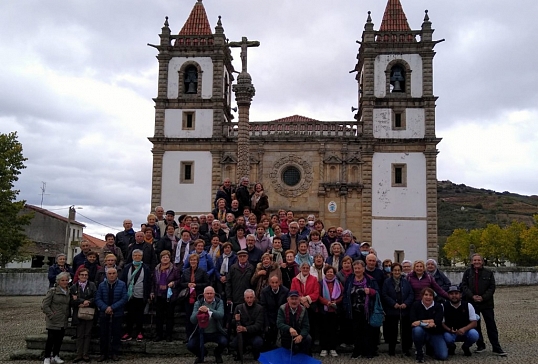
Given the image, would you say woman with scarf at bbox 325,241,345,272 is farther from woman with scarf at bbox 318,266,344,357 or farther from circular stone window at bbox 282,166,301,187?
circular stone window at bbox 282,166,301,187

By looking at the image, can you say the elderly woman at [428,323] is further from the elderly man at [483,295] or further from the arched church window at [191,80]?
the arched church window at [191,80]

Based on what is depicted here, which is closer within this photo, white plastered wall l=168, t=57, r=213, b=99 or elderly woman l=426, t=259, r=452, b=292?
elderly woman l=426, t=259, r=452, b=292

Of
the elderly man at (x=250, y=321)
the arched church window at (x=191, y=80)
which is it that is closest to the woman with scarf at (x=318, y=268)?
the elderly man at (x=250, y=321)

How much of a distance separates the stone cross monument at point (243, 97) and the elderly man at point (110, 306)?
870 cm

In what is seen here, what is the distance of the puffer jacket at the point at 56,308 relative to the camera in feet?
28.3

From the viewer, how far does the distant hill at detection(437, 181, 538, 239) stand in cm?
7838

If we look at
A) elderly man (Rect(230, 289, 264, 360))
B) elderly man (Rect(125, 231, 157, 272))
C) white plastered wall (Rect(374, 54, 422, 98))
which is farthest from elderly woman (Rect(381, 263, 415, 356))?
white plastered wall (Rect(374, 54, 422, 98))

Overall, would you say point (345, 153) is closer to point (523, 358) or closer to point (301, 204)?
point (301, 204)

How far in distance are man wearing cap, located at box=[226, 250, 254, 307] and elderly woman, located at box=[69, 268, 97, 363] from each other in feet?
7.23

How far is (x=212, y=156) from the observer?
28891 millimetres

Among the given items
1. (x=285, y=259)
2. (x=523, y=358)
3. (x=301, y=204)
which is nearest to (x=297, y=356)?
(x=285, y=259)

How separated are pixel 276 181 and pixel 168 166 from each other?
19.0 feet

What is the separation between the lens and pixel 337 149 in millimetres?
28547

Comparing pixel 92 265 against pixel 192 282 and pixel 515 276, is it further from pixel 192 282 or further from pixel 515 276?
pixel 515 276
